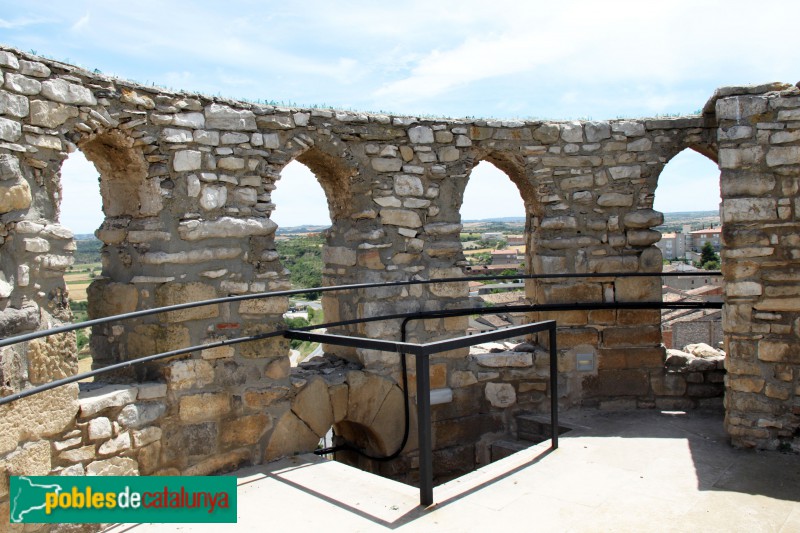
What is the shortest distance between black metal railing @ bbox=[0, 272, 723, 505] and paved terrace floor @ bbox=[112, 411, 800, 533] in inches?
10.2

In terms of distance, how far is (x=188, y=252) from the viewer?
479 cm

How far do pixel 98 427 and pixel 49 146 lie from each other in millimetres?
1738

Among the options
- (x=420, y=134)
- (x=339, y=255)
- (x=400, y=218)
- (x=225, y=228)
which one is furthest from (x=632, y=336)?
(x=225, y=228)

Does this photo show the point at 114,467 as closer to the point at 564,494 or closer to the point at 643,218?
the point at 564,494

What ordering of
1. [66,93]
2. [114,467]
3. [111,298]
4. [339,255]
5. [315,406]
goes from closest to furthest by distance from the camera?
[66,93] < [114,467] < [111,298] < [315,406] < [339,255]

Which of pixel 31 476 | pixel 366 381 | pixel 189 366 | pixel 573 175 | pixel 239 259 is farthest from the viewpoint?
pixel 573 175

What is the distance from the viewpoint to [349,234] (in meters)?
5.82

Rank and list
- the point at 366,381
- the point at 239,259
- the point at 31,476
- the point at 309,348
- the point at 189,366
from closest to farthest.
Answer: the point at 31,476
the point at 189,366
the point at 239,259
the point at 366,381
the point at 309,348

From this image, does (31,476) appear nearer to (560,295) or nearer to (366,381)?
(366,381)

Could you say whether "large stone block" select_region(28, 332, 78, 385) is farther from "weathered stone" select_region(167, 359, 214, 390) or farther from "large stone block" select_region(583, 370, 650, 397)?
"large stone block" select_region(583, 370, 650, 397)

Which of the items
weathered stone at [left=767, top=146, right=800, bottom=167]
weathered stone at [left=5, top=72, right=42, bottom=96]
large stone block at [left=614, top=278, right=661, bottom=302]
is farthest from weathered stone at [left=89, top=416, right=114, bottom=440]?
weathered stone at [left=767, top=146, right=800, bottom=167]

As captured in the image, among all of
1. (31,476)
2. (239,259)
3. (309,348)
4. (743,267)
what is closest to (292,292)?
(239,259)

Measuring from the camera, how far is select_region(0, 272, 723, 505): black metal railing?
11.5 ft

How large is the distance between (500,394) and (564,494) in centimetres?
204
